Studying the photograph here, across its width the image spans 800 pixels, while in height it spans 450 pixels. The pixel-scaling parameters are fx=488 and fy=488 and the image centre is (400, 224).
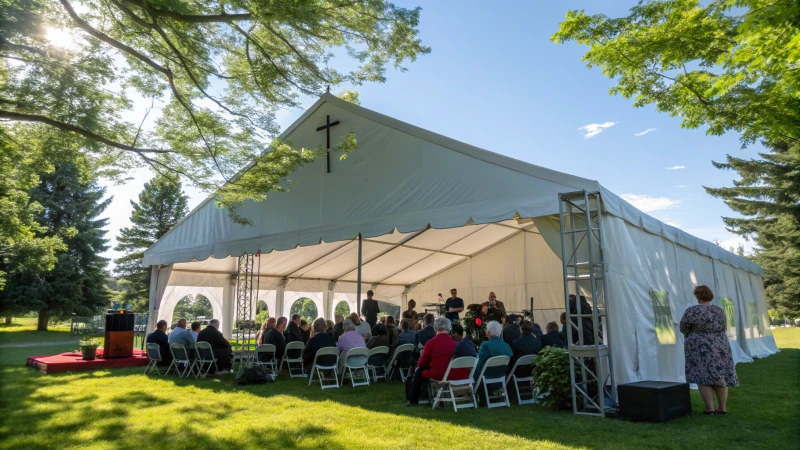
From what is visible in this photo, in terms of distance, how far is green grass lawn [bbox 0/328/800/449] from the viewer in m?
4.16

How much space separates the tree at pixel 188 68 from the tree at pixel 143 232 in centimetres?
2312

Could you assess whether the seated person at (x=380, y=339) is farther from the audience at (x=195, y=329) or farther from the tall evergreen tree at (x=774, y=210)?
the tall evergreen tree at (x=774, y=210)

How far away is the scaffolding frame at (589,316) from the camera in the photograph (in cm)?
534

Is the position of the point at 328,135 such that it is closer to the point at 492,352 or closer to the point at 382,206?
the point at 382,206

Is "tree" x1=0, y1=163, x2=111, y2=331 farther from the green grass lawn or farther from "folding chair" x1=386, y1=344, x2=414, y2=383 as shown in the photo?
"folding chair" x1=386, y1=344, x2=414, y2=383

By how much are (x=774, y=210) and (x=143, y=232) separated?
34.4 m

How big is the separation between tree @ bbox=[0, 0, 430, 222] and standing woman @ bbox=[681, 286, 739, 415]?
541 cm

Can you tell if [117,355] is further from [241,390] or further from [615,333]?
[615,333]

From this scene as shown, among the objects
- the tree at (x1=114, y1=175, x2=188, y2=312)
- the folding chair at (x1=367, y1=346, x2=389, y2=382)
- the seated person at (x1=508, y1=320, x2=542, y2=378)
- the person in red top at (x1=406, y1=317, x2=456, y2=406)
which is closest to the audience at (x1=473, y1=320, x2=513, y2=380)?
the person in red top at (x1=406, y1=317, x2=456, y2=406)

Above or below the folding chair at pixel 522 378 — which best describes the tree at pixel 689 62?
above

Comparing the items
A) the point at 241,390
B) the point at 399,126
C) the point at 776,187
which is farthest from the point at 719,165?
the point at 241,390

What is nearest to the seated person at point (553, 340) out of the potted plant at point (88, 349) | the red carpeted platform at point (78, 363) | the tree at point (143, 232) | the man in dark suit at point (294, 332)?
the man in dark suit at point (294, 332)

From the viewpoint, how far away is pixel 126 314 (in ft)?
34.5

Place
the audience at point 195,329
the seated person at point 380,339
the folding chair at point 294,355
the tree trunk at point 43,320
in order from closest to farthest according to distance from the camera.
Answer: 1. the seated person at point 380,339
2. the folding chair at point 294,355
3. the audience at point 195,329
4. the tree trunk at point 43,320
